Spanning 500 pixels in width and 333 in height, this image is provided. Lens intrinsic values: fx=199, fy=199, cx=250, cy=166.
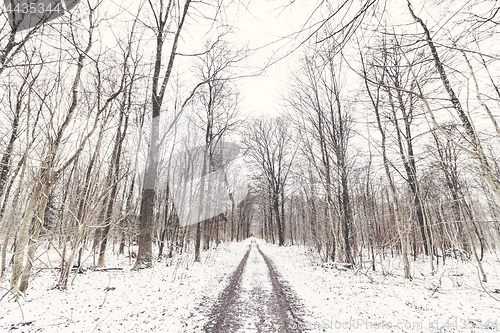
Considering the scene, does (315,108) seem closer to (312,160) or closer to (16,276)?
(312,160)

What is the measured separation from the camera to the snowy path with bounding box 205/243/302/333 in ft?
11.4

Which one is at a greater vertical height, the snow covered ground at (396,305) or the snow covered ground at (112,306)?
the snow covered ground at (112,306)

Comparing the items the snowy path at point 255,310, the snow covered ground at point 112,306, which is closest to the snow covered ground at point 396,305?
the snowy path at point 255,310

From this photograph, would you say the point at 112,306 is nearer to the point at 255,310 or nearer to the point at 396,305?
the point at 255,310

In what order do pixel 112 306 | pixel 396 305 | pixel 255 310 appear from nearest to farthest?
pixel 112 306 < pixel 255 310 < pixel 396 305

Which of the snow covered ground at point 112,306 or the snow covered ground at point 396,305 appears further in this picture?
the snow covered ground at point 396,305

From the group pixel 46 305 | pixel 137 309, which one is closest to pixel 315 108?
pixel 137 309

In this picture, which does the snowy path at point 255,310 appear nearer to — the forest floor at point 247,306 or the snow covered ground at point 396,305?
the forest floor at point 247,306

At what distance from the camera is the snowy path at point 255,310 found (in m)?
3.49

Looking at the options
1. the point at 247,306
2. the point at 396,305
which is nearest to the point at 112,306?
the point at 247,306

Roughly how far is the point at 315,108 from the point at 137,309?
34.3 feet

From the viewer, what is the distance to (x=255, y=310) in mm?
4227

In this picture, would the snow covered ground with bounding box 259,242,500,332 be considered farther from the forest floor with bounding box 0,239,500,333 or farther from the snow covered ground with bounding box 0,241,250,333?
the snow covered ground with bounding box 0,241,250,333

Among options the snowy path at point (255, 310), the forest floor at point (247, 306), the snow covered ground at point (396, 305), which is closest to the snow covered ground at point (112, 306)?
the forest floor at point (247, 306)
